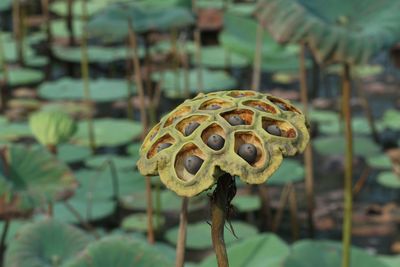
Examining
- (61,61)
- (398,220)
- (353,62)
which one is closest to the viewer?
(353,62)

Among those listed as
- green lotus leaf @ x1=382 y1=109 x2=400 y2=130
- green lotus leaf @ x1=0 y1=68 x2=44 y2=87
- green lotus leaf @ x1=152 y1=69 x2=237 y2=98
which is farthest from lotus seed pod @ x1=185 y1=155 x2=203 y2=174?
green lotus leaf @ x1=0 y1=68 x2=44 y2=87

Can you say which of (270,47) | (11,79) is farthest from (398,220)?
(11,79)

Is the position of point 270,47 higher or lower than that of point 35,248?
higher

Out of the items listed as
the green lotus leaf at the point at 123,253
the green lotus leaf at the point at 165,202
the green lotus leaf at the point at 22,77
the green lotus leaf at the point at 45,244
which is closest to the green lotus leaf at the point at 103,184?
the green lotus leaf at the point at 165,202

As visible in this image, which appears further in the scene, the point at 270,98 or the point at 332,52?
the point at 332,52

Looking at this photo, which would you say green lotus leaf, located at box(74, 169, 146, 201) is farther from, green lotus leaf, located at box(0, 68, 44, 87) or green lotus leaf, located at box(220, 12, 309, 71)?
green lotus leaf, located at box(0, 68, 44, 87)

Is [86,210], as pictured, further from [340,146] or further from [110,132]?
[340,146]

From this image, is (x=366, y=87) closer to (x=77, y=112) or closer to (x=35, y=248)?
(x=77, y=112)

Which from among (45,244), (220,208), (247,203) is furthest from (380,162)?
(220,208)
